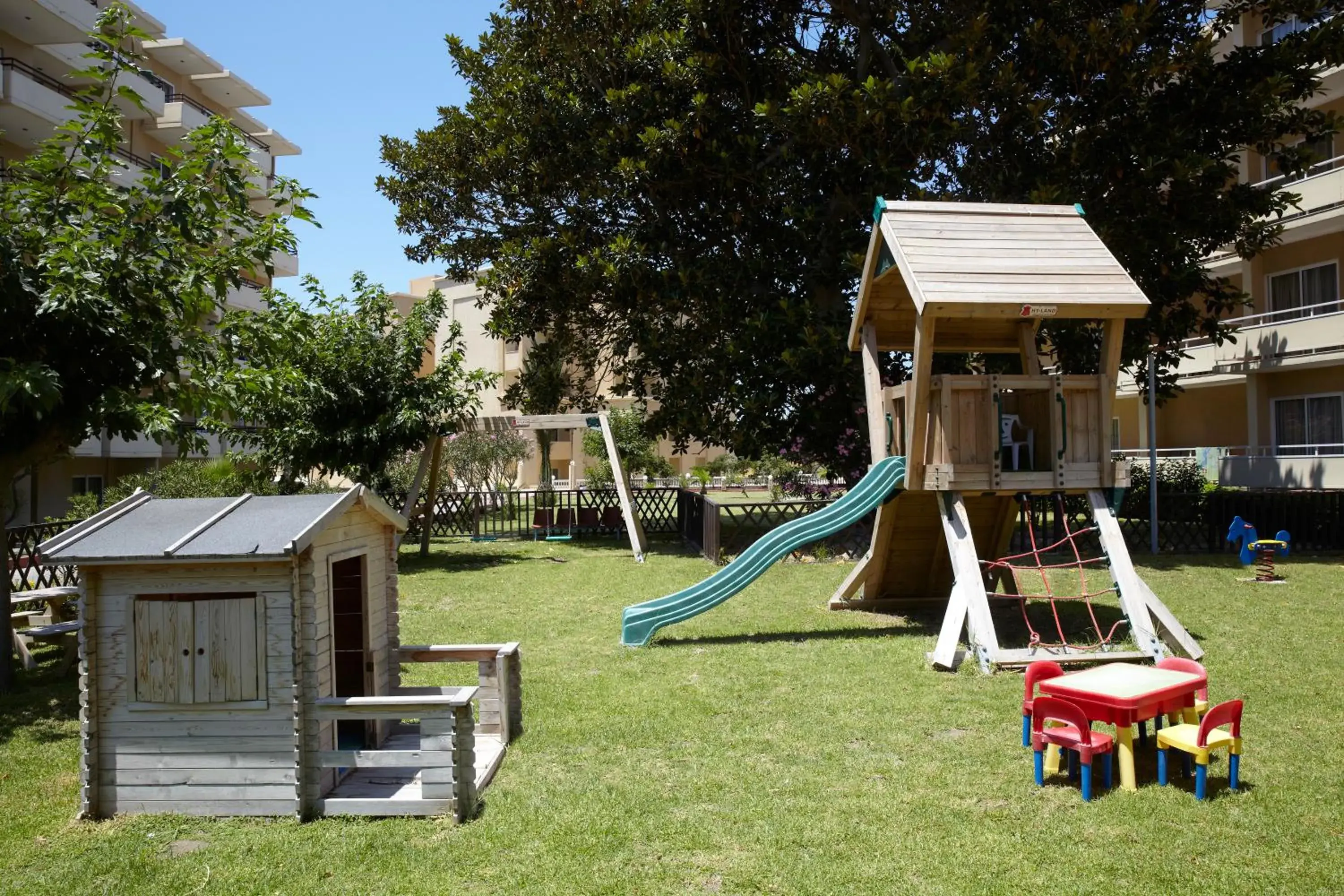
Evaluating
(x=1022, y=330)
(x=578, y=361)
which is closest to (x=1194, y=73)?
(x=1022, y=330)

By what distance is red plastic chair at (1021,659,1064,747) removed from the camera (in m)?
7.08

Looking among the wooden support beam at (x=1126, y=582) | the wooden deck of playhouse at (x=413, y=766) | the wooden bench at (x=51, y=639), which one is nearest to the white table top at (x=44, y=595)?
the wooden bench at (x=51, y=639)

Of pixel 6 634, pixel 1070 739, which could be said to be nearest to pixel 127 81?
pixel 6 634

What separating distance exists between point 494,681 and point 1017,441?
23.3ft

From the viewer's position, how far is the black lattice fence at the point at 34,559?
1653 centimetres

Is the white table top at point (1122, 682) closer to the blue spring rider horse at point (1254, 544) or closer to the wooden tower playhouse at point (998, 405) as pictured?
the wooden tower playhouse at point (998, 405)

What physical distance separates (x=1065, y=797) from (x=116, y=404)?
8.16 m

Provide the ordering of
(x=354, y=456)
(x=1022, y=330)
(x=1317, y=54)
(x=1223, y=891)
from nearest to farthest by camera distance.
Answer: (x=1223, y=891) → (x=1022, y=330) → (x=1317, y=54) → (x=354, y=456)

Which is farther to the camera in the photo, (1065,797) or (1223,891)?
(1065,797)

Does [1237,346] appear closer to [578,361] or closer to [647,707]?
[578,361]

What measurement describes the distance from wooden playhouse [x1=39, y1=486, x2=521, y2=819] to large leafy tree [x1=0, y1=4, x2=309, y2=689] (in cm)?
331

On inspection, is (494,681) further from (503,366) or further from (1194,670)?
(503,366)

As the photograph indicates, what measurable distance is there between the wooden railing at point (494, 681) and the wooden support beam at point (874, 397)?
6.03m

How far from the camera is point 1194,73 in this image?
1794cm
